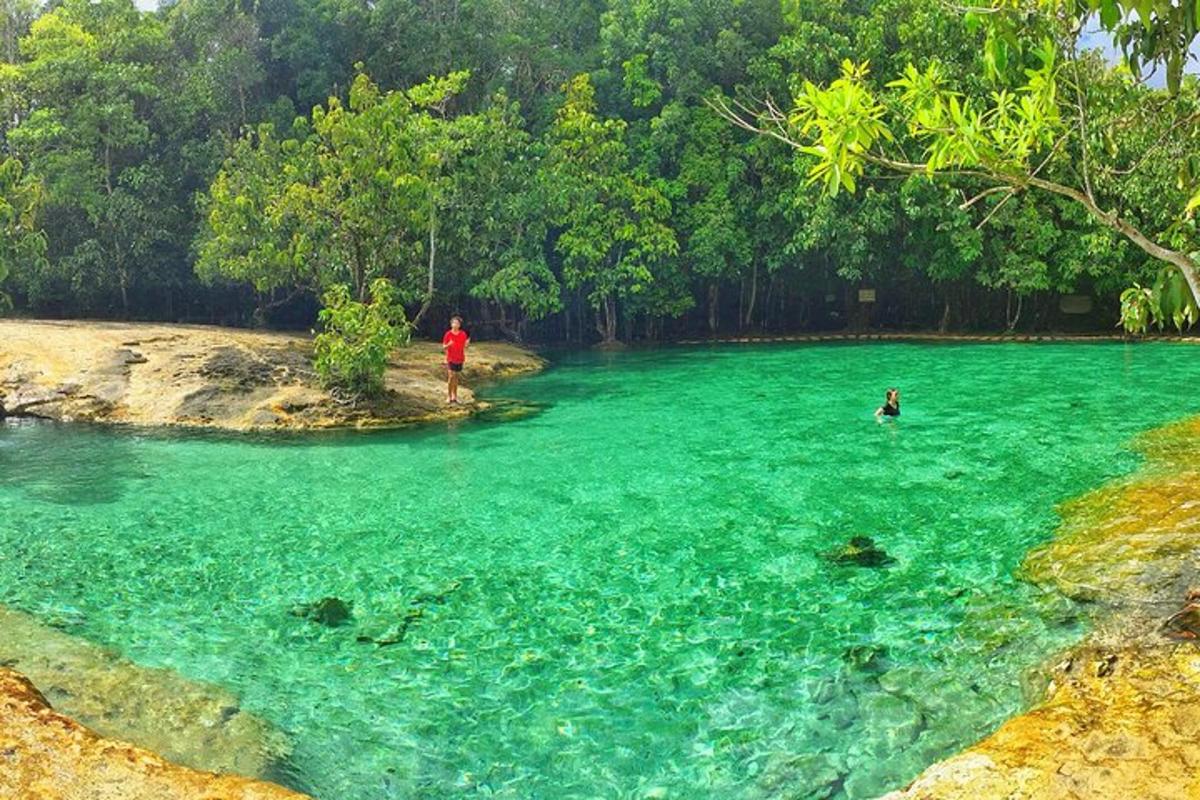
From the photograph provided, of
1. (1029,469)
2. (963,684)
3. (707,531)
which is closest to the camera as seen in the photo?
(963,684)

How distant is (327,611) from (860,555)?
15.6 ft

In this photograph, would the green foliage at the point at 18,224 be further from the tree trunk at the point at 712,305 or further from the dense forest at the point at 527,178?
the tree trunk at the point at 712,305

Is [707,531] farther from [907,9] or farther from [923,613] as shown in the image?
[907,9]

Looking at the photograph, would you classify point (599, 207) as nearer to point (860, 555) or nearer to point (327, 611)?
point (860, 555)

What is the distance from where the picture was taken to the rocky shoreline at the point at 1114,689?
13.8ft

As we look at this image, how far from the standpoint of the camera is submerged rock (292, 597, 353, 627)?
706cm

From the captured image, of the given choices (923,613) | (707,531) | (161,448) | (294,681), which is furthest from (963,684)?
(161,448)

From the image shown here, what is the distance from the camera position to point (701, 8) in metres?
Result: 31.9

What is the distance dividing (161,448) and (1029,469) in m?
13.0

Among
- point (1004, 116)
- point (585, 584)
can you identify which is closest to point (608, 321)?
point (585, 584)

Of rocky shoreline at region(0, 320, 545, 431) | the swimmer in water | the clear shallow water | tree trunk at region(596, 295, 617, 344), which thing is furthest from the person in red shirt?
tree trunk at region(596, 295, 617, 344)

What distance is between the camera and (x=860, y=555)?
8.06 m

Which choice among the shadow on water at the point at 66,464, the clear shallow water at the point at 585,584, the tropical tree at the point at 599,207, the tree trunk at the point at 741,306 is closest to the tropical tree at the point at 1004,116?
Result: the clear shallow water at the point at 585,584

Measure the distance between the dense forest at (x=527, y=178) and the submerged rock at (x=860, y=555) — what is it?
57.0ft
